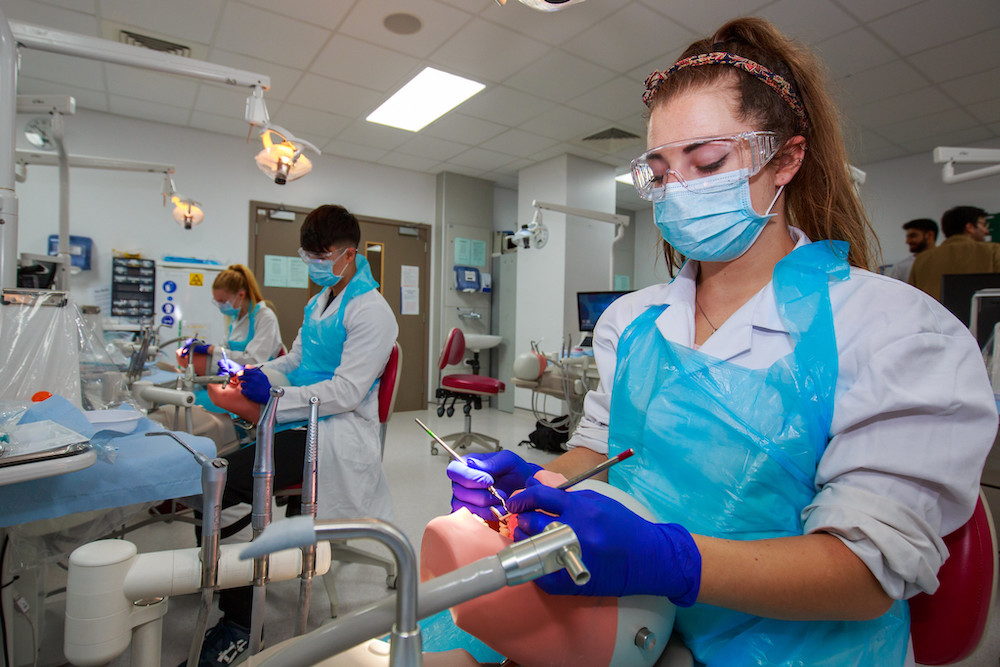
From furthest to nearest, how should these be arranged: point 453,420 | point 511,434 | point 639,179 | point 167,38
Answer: point 453,420 < point 511,434 < point 167,38 < point 639,179

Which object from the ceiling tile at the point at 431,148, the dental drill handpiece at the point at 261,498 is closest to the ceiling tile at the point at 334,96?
the ceiling tile at the point at 431,148

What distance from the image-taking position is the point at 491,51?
3.11 metres

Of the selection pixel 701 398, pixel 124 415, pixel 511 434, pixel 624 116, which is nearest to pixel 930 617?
pixel 701 398

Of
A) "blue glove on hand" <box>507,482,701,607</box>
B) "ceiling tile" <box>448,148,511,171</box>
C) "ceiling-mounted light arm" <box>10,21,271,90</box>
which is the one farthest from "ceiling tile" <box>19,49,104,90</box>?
"blue glove on hand" <box>507,482,701,607</box>

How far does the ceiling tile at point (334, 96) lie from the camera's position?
3.54m

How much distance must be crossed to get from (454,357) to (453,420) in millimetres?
1252

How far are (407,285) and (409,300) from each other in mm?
165

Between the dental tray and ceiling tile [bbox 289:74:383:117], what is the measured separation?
3.21 m

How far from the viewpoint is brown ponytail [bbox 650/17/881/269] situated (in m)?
0.76

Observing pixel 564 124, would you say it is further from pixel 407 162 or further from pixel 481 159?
pixel 407 162

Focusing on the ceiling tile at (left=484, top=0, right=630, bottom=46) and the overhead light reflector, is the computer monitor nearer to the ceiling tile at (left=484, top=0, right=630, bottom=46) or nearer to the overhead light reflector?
the ceiling tile at (left=484, top=0, right=630, bottom=46)

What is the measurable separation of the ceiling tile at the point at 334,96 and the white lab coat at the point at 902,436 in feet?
12.3

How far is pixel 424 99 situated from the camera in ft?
12.7

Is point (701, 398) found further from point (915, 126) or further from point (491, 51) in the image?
point (915, 126)
